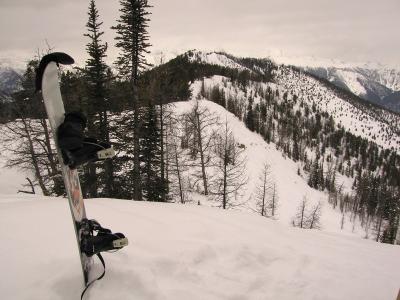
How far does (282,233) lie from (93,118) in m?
18.4

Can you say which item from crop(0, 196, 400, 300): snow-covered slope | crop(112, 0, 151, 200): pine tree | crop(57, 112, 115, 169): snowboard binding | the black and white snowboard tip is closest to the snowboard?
the black and white snowboard tip

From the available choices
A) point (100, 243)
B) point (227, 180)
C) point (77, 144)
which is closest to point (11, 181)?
point (227, 180)

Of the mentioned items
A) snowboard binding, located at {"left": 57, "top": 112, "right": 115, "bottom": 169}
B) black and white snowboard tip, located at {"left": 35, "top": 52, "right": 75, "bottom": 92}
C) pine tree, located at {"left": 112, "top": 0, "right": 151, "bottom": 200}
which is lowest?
snowboard binding, located at {"left": 57, "top": 112, "right": 115, "bottom": 169}

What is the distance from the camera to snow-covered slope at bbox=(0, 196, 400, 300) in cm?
359

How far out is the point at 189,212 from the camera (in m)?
6.81

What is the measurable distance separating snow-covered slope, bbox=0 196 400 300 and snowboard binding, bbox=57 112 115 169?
5.80 feet

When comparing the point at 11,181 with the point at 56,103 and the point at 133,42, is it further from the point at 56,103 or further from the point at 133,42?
the point at 56,103

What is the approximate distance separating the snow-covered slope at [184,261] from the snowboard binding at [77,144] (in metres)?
1.77

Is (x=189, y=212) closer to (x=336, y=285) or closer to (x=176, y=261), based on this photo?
(x=176, y=261)

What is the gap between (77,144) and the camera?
98.5 inches

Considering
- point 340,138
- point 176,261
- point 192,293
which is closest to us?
point 192,293

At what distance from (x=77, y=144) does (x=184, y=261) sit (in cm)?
271

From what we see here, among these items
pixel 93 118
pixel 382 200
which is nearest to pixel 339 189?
pixel 382 200

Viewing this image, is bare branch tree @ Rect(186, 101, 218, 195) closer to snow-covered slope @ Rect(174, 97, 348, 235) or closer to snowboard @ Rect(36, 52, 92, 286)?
snow-covered slope @ Rect(174, 97, 348, 235)
